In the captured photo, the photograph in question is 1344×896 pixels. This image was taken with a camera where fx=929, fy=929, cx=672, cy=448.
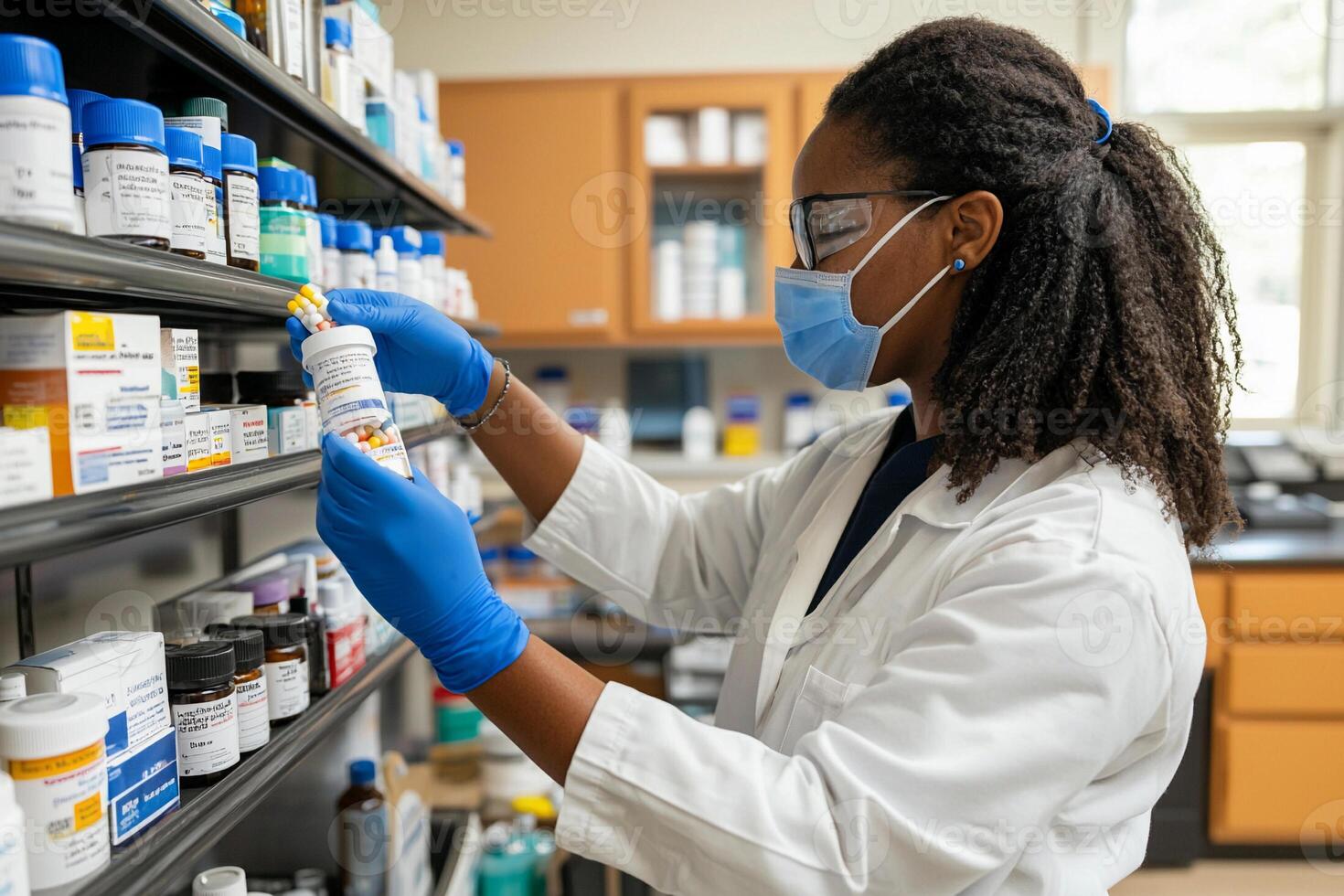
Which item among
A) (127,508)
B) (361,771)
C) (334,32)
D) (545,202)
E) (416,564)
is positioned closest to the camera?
(127,508)

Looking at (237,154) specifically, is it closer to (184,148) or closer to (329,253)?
(184,148)

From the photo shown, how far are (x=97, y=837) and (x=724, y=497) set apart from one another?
101 cm

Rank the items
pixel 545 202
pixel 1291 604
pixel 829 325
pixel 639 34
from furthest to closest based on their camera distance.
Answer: pixel 639 34 → pixel 545 202 → pixel 1291 604 → pixel 829 325

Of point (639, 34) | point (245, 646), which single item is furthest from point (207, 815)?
point (639, 34)

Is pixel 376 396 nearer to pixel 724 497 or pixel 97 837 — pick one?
pixel 97 837

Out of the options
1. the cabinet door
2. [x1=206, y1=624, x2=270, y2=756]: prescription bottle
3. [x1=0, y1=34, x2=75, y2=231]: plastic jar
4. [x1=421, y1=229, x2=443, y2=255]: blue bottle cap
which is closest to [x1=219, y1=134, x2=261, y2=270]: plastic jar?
[x1=0, y1=34, x2=75, y2=231]: plastic jar

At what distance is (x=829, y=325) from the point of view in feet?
4.09

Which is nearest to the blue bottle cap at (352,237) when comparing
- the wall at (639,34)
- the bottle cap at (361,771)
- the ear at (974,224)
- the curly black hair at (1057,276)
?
the curly black hair at (1057,276)

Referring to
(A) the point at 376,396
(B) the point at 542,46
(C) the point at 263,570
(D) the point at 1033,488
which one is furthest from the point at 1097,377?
(B) the point at 542,46

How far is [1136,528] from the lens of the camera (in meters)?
0.95

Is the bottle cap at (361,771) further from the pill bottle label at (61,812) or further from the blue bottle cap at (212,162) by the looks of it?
the blue bottle cap at (212,162)

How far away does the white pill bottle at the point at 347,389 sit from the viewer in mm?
927

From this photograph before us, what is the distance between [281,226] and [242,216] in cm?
11

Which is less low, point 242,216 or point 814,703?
point 242,216
